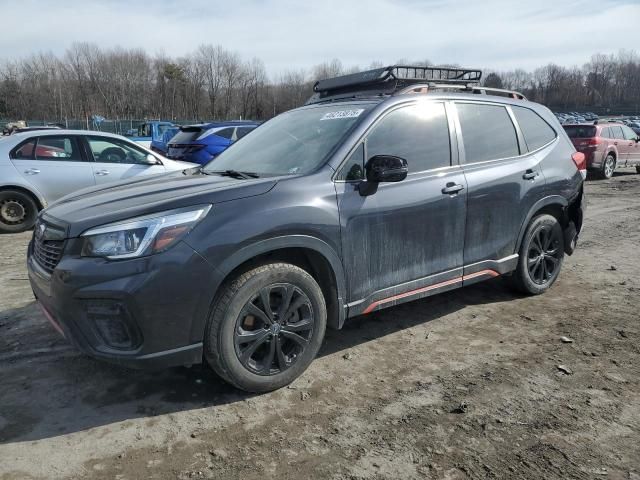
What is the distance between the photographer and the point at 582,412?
9.74 feet

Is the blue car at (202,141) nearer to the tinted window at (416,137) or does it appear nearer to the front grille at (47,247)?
the tinted window at (416,137)

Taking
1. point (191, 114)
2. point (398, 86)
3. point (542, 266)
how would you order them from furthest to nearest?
point (191, 114) < point (542, 266) < point (398, 86)

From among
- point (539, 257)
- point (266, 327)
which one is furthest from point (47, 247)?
point (539, 257)

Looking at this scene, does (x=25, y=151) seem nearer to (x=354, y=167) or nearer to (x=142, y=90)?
(x=354, y=167)

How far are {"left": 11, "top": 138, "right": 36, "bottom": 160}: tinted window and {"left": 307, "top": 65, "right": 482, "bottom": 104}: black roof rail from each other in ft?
17.6

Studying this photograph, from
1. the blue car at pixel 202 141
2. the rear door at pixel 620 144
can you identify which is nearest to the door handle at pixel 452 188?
the blue car at pixel 202 141

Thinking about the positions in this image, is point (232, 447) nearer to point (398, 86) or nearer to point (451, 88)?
point (398, 86)

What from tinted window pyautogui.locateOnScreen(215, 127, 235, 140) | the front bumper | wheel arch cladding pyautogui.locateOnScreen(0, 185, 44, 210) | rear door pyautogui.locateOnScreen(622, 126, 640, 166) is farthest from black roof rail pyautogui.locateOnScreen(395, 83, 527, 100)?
rear door pyautogui.locateOnScreen(622, 126, 640, 166)

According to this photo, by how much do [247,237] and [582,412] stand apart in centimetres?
220

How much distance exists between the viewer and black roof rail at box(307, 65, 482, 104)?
4.29 meters

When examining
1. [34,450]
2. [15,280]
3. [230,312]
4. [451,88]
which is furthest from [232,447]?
[15,280]

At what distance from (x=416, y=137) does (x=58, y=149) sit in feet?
21.5

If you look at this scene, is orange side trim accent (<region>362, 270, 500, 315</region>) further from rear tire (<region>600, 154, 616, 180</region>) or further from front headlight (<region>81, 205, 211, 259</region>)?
rear tire (<region>600, 154, 616, 180</region>)

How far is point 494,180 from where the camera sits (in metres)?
4.22
